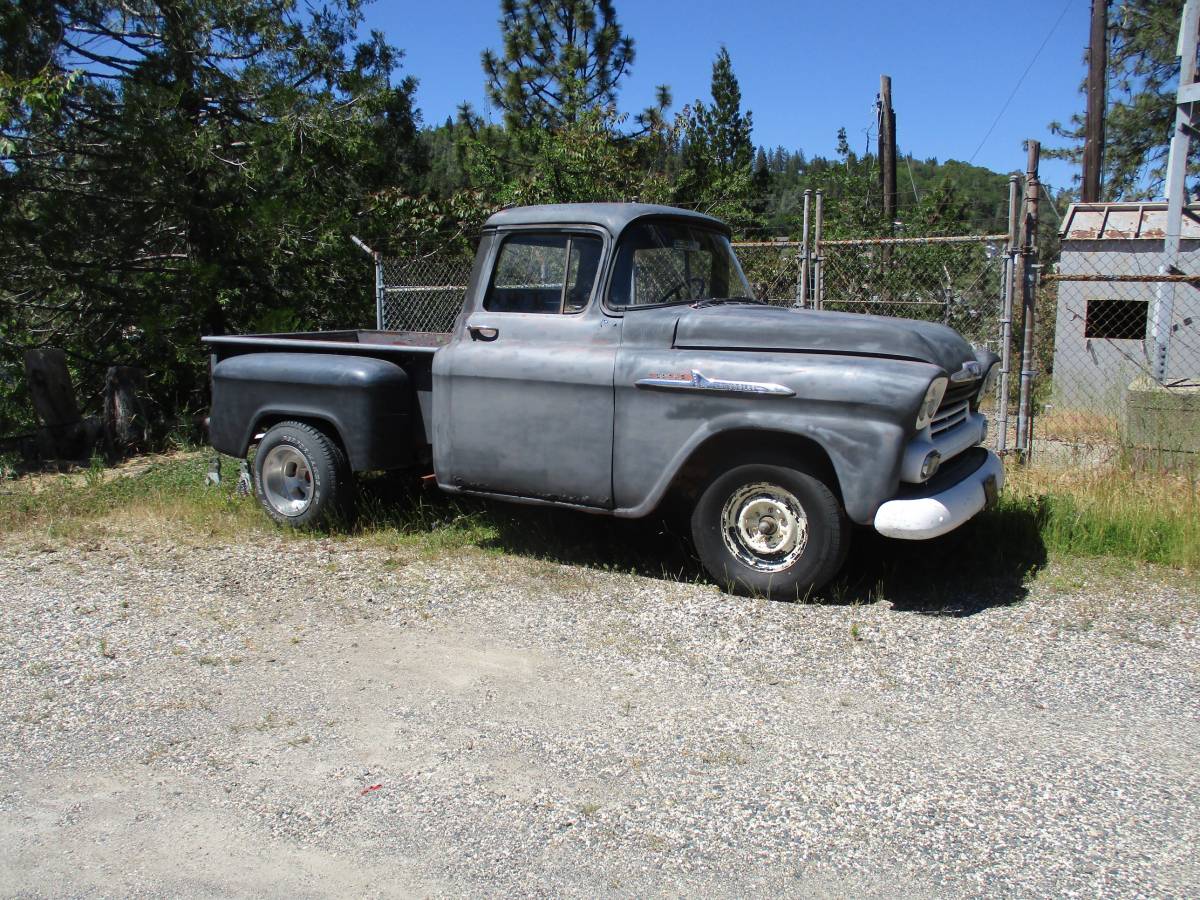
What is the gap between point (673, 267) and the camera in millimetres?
5953

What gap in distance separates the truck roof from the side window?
9 centimetres

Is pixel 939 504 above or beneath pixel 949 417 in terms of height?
beneath

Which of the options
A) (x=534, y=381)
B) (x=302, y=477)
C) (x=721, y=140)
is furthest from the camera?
(x=721, y=140)

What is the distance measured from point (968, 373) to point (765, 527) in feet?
4.41

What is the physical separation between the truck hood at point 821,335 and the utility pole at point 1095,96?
16505 mm

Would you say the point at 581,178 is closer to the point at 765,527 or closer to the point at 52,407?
the point at 52,407

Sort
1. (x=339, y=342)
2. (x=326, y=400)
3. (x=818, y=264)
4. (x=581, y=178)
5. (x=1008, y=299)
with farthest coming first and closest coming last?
1. (x=581, y=178)
2. (x=818, y=264)
3. (x=1008, y=299)
4. (x=339, y=342)
5. (x=326, y=400)

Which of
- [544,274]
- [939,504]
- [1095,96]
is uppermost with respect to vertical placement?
[1095,96]

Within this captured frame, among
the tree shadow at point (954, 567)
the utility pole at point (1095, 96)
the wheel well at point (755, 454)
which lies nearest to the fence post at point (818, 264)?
the tree shadow at point (954, 567)

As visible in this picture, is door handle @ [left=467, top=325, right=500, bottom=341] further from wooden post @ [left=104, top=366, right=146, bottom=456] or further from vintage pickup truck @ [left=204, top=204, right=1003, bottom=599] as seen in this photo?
wooden post @ [left=104, top=366, right=146, bottom=456]

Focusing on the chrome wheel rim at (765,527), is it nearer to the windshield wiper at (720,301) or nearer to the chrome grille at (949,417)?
the chrome grille at (949,417)

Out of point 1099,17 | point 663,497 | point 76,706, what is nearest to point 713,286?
point 663,497

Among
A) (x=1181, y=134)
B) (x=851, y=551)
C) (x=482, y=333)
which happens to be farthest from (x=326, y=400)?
(x=1181, y=134)

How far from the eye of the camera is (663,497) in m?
5.37
